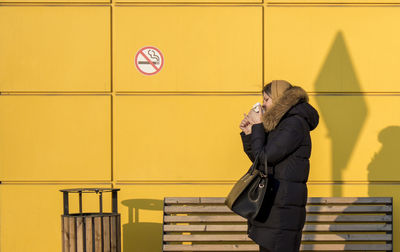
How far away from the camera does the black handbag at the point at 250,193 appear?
404cm

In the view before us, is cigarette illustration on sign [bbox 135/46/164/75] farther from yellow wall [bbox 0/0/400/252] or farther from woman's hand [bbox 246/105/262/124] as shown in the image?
woman's hand [bbox 246/105/262/124]

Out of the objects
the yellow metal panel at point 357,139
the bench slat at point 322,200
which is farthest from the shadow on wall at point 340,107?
the bench slat at point 322,200

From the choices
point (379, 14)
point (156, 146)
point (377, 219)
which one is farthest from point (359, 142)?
point (156, 146)

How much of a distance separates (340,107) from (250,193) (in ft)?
7.11

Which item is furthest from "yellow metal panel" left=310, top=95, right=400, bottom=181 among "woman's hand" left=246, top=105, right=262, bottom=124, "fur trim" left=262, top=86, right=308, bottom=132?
"fur trim" left=262, top=86, right=308, bottom=132

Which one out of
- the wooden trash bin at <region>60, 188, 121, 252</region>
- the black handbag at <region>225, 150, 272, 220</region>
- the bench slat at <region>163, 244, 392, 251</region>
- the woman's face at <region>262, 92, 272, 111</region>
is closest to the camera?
the black handbag at <region>225, 150, 272, 220</region>

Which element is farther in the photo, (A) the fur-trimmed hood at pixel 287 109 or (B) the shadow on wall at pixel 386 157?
(B) the shadow on wall at pixel 386 157

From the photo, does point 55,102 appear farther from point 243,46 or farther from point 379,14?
point 379,14

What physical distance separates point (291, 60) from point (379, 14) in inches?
35.0

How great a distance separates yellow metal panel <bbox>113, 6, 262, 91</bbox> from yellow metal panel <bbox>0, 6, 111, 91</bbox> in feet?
0.54

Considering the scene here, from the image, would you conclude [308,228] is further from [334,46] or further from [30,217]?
[30,217]

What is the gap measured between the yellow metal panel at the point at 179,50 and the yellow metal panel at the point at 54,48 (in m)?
0.16

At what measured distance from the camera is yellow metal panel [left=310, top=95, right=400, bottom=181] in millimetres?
5930

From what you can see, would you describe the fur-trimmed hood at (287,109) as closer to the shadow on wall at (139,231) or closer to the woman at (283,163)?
the woman at (283,163)
